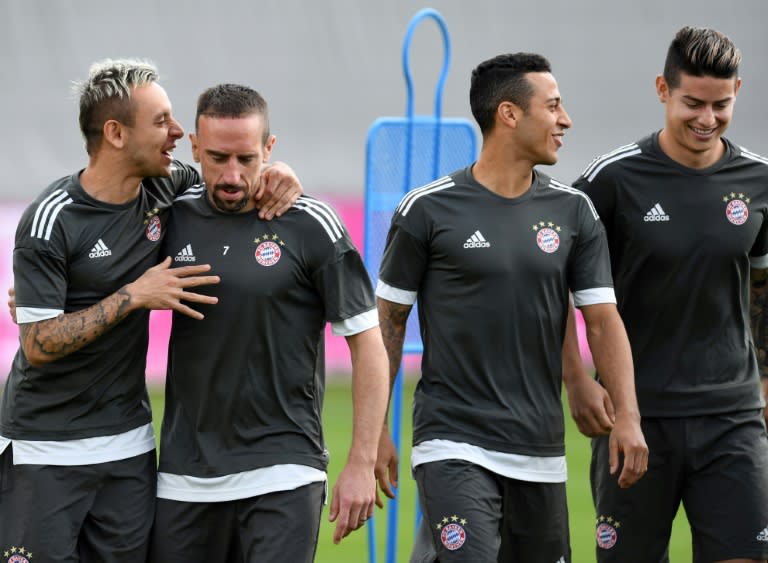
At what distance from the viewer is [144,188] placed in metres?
4.90

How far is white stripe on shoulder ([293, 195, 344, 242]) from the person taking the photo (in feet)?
15.5

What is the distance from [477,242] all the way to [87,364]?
1413mm

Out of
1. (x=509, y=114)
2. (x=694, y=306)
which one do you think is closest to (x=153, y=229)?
(x=509, y=114)

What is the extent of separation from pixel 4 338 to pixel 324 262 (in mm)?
8293

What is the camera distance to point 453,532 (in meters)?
4.86

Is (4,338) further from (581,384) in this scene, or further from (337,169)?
(581,384)

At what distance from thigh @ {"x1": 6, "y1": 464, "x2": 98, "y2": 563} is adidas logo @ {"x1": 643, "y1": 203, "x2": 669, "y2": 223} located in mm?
2279

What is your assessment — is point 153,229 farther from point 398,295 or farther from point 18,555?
point 18,555

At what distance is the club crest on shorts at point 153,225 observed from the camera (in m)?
4.78

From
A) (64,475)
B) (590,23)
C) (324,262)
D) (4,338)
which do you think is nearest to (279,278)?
(324,262)

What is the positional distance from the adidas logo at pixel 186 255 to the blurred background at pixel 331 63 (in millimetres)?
7618

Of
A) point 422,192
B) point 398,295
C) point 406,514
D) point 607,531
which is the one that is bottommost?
point 406,514

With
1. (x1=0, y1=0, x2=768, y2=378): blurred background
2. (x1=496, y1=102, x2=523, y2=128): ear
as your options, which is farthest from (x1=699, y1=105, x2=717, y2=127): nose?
(x1=0, y1=0, x2=768, y2=378): blurred background

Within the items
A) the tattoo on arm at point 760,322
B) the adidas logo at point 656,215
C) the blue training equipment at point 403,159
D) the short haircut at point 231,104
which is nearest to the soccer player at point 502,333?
the adidas logo at point 656,215
